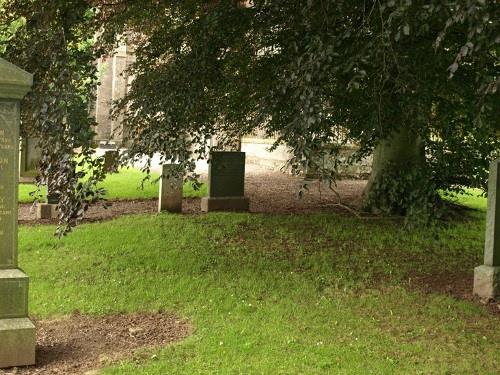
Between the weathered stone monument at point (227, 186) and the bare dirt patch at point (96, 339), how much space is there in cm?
665

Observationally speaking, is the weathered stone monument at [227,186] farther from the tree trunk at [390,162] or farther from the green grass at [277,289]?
the tree trunk at [390,162]

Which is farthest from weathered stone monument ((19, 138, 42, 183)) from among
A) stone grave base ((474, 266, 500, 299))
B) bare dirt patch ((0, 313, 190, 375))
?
stone grave base ((474, 266, 500, 299))

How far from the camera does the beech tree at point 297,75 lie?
508cm

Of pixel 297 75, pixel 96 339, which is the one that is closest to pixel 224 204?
pixel 96 339

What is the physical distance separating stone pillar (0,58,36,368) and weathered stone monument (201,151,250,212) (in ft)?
26.2

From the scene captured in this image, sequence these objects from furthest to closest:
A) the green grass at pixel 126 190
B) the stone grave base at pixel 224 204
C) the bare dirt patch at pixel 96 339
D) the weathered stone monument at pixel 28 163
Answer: the weathered stone monument at pixel 28 163 < the green grass at pixel 126 190 < the stone grave base at pixel 224 204 < the bare dirt patch at pixel 96 339

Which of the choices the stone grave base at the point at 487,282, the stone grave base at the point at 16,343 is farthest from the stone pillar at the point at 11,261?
the stone grave base at the point at 487,282

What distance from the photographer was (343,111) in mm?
9820

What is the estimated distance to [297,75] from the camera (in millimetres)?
5312

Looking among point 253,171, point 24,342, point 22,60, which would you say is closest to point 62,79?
point 22,60

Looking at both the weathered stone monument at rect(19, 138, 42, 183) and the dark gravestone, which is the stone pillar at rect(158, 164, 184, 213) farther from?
the weathered stone monument at rect(19, 138, 42, 183)

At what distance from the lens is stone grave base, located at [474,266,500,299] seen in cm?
732

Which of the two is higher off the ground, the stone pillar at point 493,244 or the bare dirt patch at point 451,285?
the stone pillar at point 493,244

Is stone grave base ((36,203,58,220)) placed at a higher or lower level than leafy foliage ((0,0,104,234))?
lower
